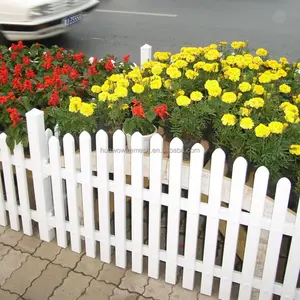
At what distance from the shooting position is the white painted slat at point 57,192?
290 centimetres

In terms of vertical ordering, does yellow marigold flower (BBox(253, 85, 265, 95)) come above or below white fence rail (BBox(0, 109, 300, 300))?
above

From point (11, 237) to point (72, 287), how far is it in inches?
28.6

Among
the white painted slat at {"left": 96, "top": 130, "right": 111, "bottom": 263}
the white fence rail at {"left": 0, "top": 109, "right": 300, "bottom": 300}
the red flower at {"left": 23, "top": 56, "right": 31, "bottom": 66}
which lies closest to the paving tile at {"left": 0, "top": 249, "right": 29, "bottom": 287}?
the white fence rail at {"left": 0, "top": 109, "right": 300, "bottom": 300}

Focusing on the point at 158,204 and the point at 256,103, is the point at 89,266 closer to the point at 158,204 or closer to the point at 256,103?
the point at 158,204

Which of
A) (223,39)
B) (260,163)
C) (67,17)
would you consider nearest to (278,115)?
(260,163)

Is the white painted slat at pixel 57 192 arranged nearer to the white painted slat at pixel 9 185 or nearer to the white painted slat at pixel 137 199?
the white painted slat at pixel 9 185

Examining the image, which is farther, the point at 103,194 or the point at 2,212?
the point at 2,212

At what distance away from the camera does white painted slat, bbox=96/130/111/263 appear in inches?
106

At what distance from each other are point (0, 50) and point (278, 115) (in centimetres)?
263

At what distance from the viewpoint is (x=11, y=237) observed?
133 inches

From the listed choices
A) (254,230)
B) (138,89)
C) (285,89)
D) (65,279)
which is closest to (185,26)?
(285,89)

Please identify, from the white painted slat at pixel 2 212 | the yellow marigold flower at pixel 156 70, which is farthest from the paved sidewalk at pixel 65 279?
the yellow marigold flower at pixel 156 70

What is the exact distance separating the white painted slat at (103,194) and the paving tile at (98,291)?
0.21 metres

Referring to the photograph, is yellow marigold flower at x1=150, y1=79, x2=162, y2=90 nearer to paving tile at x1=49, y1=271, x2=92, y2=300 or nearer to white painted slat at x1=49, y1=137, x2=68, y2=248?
white painted slat at x1=49, y1=137, x2=68, y2=248
